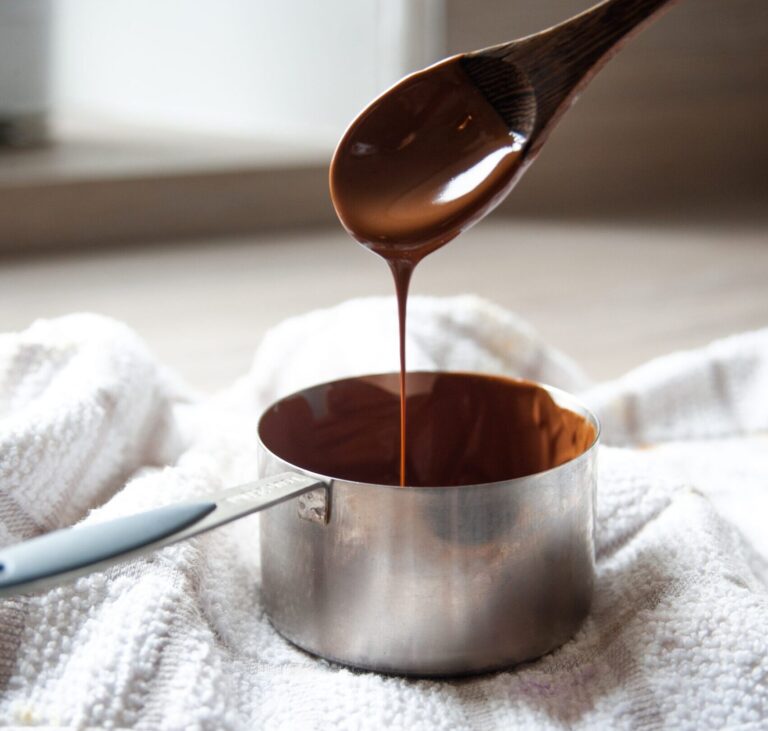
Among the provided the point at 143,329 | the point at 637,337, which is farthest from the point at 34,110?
the point at 637,337

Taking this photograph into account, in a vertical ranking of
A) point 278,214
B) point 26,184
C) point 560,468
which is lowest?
point 278,214

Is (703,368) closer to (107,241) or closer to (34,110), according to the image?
(107,241)

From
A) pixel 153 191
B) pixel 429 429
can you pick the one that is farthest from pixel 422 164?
pixel 153 191

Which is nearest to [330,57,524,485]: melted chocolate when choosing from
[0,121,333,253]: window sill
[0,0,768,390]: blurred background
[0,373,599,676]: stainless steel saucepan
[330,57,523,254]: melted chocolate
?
[330,57,523,254]: melted chocolate

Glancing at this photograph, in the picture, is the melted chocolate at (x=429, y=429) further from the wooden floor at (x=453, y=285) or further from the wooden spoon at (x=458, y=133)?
the wooden floor at (x=453, y=285)

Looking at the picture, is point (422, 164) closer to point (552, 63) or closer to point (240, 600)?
point (552, 63)

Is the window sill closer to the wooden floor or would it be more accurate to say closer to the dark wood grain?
the wooden floor
